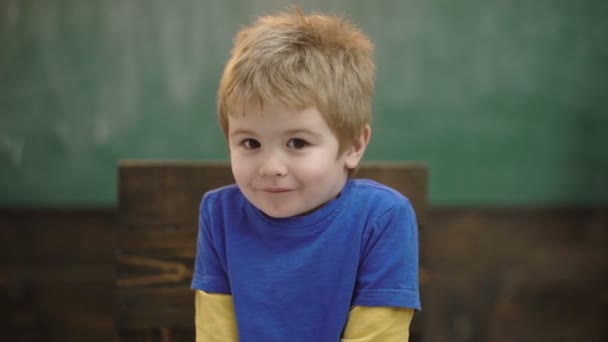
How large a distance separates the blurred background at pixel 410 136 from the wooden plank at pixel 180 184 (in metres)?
0.92

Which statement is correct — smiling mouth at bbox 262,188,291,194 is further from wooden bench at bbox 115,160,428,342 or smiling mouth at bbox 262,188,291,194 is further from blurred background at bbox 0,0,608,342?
blurred background at bbox 0,0,608,342

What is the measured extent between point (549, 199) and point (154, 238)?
1564mm

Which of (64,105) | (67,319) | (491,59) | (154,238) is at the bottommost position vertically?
(67,319)

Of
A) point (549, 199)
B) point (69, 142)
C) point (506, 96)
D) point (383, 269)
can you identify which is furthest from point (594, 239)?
point (69, 142)

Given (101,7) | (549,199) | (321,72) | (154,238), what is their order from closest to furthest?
(321,72), (154,238), (101,7), (549,199)

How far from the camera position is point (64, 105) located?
8.36 feet

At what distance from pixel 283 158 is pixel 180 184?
47 centimetres

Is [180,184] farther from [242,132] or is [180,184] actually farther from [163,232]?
[242,132]

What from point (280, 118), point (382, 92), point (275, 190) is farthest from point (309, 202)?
point (382, 92)

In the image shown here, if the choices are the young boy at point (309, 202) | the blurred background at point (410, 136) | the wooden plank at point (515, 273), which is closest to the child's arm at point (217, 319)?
the young boy at point (309, 202)

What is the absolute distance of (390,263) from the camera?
1.32m

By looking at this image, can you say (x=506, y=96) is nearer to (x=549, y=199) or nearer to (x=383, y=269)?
(x=549, y=199)

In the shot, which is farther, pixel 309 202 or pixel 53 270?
pixel 53 270

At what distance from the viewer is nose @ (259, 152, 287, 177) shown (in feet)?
4.21
